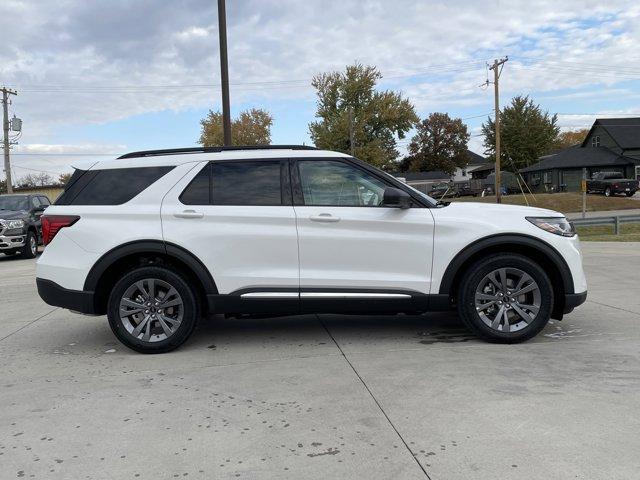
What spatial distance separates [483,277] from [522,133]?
63067mm

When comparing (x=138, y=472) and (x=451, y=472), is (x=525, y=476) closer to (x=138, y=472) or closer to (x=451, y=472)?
(x=451, y=472)

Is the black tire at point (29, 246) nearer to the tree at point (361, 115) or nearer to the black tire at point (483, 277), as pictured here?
the black tire at point (483, 277)

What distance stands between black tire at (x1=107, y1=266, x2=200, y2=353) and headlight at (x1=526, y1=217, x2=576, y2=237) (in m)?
3.21

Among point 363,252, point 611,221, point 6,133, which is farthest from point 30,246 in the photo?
point 6,133

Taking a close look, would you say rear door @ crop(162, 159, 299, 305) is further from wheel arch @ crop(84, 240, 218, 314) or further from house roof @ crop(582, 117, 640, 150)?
house roof @ crop(582, 117, 640, 150)

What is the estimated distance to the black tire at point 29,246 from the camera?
633 inches

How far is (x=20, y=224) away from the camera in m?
15.7

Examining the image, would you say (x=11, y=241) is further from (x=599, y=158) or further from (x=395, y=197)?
(x=599, y=158)

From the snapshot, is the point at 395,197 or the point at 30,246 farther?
the point at 30,246

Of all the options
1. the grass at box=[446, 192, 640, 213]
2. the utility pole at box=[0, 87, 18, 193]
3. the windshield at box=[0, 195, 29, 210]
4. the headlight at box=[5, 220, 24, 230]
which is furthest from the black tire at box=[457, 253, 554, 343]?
the utility pole at box=[0, 87, 18, 193]

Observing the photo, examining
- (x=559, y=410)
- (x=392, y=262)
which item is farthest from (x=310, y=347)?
(x=559, y=410)

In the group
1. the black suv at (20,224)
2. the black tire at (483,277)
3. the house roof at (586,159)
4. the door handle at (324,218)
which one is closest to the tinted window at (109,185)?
the door handle at (324,218)

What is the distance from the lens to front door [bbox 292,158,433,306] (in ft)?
15.7

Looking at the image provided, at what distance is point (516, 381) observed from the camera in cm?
396
